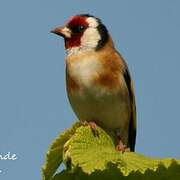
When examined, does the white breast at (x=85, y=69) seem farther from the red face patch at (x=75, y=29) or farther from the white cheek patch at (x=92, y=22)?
the white cheek patch at (x=92, y=22)

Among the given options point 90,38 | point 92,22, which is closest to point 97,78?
point 90,38

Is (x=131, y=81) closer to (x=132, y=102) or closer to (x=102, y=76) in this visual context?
(x=132, y=102)

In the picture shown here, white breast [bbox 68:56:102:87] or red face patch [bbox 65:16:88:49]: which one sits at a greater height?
red face patch [bbox 65:16:88:49]

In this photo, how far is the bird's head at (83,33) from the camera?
5.07m

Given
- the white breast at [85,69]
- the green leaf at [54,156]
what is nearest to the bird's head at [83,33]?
the white breast at [85,69]

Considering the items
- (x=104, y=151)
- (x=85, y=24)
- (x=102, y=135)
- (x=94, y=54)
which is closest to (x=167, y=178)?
(x=104, y=151)

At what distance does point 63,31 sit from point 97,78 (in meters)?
0.71

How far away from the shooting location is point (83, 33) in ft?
17.1

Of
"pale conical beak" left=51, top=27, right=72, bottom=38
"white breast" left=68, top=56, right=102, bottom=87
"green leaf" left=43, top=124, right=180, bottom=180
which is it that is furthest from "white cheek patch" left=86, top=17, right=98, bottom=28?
"green leaf" left=43, top=124, right=180, bottom=180

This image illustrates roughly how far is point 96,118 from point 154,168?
2.94 metres

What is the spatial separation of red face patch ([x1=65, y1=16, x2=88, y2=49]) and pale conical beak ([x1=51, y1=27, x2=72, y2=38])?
0.04 m

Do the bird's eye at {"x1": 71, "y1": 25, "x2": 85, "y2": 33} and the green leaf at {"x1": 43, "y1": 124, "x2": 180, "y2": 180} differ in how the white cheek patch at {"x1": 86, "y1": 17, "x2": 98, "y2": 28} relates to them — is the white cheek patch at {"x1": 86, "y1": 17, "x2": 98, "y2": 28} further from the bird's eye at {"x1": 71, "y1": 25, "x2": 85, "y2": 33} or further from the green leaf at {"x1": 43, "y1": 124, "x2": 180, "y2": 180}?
the green leaf at {"x1": 43, "y1": 124, "x2": 180, "y2": 180}

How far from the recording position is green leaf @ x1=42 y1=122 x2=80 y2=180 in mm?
2381

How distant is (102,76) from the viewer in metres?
4.73
